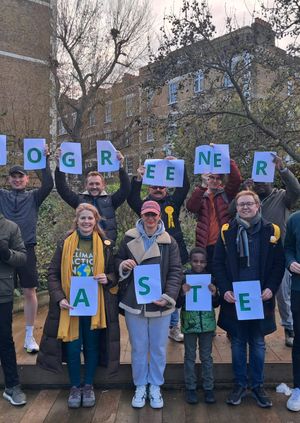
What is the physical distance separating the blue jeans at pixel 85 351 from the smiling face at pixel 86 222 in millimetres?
766

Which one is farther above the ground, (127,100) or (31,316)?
(127,100)

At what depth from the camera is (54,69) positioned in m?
18.4

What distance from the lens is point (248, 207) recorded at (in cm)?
358

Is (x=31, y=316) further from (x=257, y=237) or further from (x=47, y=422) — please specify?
(x=257, y=237)

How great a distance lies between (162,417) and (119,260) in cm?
138

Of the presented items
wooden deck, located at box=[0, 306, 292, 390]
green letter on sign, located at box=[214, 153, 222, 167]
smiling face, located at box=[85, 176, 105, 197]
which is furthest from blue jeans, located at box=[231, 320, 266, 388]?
smiling face, located at box=[85, 176, 105, 197]

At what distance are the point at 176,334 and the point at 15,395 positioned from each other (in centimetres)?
180

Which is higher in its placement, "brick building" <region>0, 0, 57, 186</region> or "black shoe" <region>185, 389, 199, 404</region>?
"brick building" <region>0, 0, 57, 186</region>

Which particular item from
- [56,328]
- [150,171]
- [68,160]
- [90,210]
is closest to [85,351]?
[56,328]

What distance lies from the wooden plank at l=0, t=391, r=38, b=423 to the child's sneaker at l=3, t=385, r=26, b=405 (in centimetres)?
4

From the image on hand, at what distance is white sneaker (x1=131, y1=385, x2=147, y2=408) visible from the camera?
3624mm

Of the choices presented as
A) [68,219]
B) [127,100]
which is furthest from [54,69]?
[68,219]

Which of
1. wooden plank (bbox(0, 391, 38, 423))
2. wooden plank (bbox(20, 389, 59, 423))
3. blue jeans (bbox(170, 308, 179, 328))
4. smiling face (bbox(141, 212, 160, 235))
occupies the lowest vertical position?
wooden plank (bbox(20, 389, 59, 423))

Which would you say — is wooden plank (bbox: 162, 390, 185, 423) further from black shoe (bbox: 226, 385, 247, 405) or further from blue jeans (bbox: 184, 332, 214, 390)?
black shoe (bbox: 226, 385, 247, 405)
